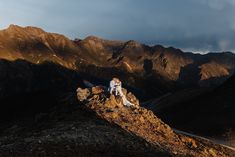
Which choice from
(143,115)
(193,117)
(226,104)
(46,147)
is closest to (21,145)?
(46,147)

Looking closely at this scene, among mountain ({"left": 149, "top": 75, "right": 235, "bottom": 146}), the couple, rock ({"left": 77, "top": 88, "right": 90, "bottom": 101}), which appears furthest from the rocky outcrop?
mountain ({"left": 149, "top": 75, "right": 235, "bottom": 146})

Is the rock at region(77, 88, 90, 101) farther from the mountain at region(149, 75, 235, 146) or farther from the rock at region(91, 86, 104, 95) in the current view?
Answer: the mountain at region(149, 75, 235, 146)

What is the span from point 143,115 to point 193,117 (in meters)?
76.6

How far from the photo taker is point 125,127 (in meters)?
52.2

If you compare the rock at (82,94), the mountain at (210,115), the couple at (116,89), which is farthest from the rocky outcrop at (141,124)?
the mountain at (210,115)

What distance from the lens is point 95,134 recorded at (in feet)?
149

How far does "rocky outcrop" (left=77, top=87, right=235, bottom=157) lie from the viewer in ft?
172

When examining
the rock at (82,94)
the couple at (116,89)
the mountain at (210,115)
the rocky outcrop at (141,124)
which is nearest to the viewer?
the rocky outcrop at (141,124)

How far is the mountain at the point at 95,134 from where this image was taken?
4184cm

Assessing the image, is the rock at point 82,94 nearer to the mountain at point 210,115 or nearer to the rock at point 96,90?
the rock at point 96,90

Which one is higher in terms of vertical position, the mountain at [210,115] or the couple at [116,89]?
the couple at [116,89]

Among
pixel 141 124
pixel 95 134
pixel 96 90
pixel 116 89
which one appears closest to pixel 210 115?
pixel 96 90

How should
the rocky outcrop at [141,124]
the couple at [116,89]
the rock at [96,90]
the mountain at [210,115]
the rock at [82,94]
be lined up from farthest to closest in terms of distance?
the mountain at [210,115]
the rock at [96,90]
the couple at [116,89]
the rock at [82,94]
the rocky outcrop at [141,124]

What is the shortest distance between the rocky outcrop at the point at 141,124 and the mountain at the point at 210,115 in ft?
125
